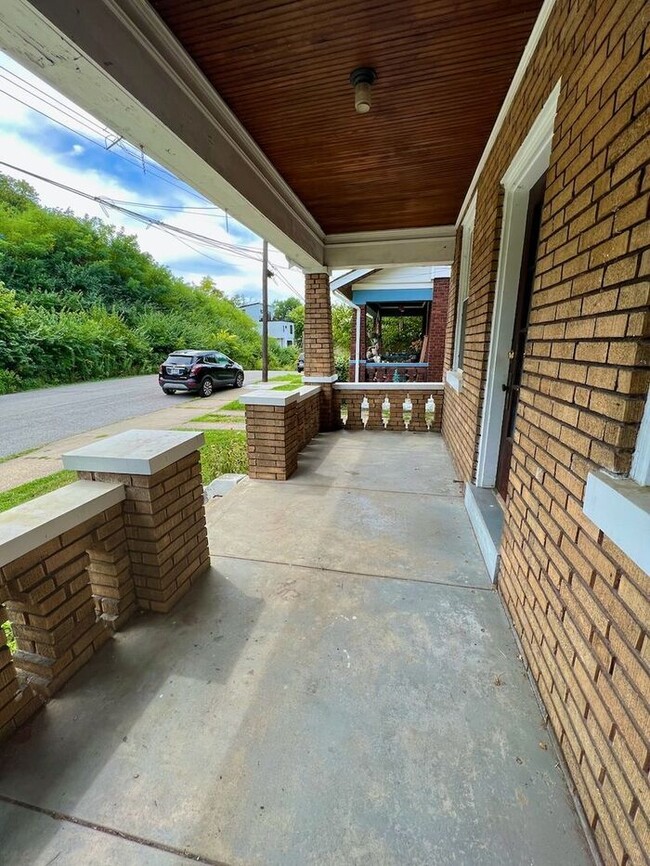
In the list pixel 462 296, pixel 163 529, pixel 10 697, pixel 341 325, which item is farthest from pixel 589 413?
pixel 341 325

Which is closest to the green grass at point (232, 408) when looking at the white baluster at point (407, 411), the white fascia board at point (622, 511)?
the white baluster at point (407, 411)

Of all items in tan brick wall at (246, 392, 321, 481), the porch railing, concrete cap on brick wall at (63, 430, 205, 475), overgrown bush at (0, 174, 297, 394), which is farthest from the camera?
overgrown bush at (0, 174, 297, 394)

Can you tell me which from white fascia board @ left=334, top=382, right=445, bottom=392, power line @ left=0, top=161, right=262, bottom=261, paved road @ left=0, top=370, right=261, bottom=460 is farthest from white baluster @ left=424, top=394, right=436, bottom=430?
paved road @ left=0, top=370, right=261, bottom=460

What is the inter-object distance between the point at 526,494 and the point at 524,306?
145 cm

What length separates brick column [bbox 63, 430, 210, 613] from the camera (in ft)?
5.70

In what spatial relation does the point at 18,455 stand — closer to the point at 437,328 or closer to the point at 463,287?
the point at 463,287

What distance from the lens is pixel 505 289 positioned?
2.62 meters

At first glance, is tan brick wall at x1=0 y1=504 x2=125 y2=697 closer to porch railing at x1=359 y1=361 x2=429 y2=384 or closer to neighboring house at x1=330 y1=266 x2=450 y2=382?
neighboring house at x1=330 y1=266 x2=450 y2=382

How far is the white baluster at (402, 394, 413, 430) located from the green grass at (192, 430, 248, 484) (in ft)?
8.19

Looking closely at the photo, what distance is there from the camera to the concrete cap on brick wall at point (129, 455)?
1.71m

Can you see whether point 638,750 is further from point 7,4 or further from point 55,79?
point 55,79

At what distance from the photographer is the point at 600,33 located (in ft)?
4.19

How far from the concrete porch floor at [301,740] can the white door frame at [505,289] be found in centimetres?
107

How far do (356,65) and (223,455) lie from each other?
4.41 meters
